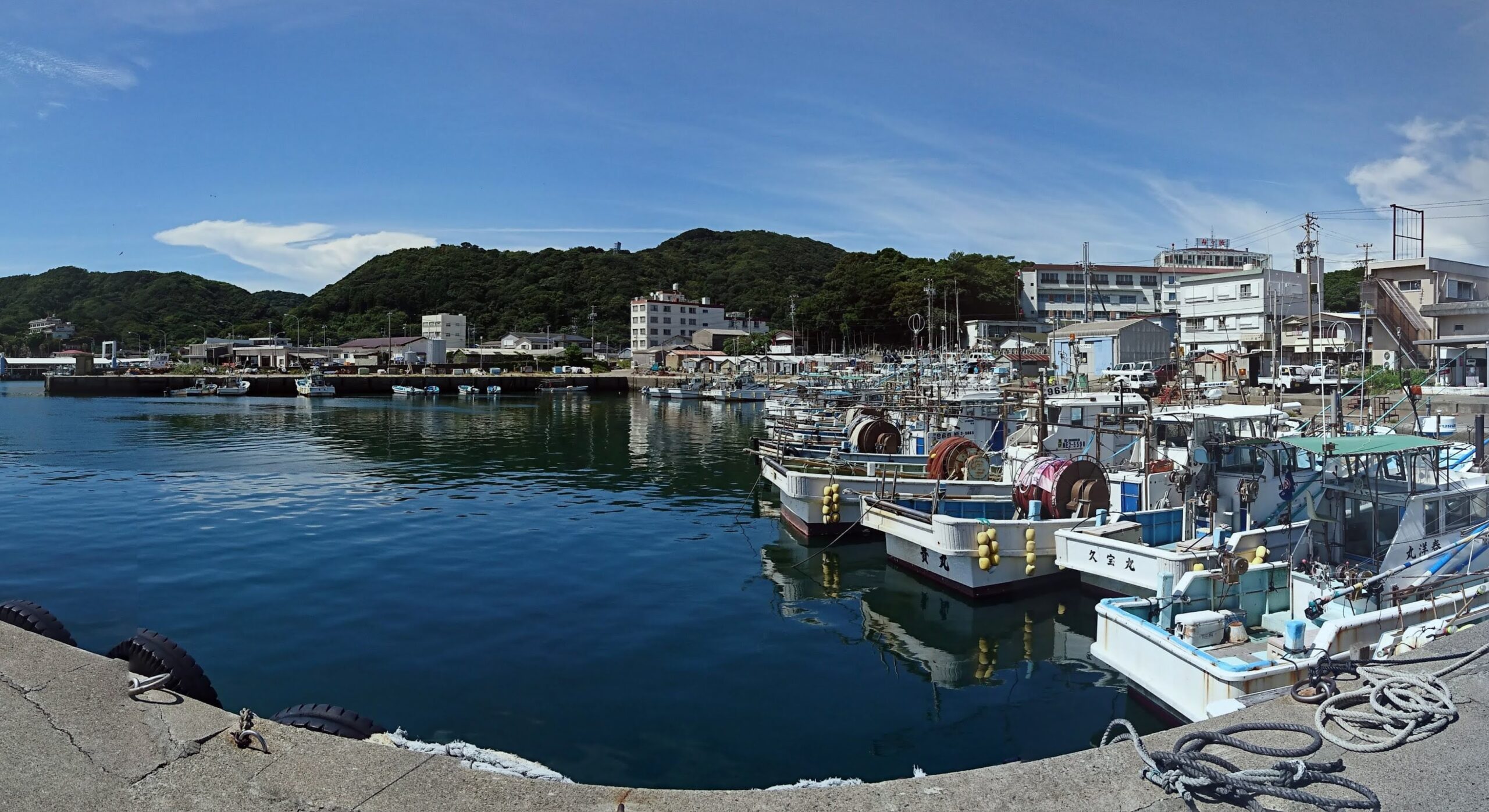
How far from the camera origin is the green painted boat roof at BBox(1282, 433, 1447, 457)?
1176cm

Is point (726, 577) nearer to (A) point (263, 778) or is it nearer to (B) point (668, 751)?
(B) point (668, 751)

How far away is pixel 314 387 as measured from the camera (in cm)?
8669

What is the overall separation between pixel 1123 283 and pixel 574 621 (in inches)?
3059

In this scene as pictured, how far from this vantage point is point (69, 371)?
112 meters

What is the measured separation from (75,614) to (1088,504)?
1730 centimetres

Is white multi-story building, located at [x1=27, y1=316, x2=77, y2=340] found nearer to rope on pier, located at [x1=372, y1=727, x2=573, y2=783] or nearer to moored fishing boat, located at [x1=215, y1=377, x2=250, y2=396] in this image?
moored fishing boat, located at [x1=215, y1=377, x2=250, y2=396]

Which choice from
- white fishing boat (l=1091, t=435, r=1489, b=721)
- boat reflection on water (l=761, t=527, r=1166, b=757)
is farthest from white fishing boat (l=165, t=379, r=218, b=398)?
white fishing boat (l=1091, t=435, r=1489, b=721)

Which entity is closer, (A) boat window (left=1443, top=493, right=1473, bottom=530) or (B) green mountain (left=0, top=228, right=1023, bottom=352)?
(A) boat window (left=1443, top=493, right=1473, bottom=530)

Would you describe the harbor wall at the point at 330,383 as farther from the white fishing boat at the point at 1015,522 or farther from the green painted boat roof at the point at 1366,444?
the green painted boat roof at the point at 1366,444

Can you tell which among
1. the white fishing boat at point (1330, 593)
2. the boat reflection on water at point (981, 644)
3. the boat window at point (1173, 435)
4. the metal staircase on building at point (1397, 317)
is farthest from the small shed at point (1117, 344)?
the white fishing boat at point (1330, 593)

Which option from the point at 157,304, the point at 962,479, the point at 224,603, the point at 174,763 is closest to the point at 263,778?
the point at 174,763

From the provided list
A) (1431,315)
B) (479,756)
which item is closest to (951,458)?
(479,756)

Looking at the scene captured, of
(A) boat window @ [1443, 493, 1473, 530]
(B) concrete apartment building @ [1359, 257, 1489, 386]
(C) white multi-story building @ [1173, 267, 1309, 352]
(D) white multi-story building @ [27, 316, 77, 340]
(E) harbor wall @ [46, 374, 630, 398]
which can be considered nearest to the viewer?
(A) boat window @ [1443, 493, 1473, 530]

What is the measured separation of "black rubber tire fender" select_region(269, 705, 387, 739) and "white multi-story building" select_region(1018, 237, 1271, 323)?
7139 centimetres
